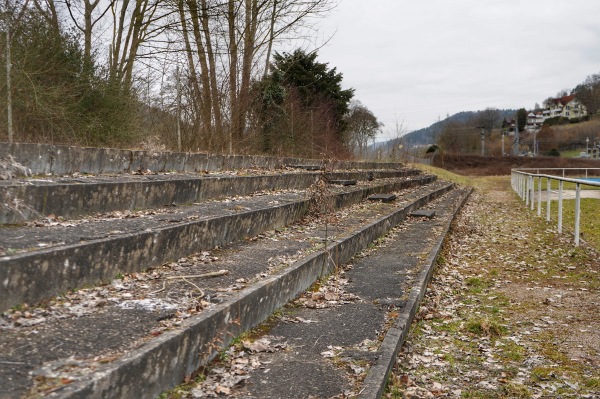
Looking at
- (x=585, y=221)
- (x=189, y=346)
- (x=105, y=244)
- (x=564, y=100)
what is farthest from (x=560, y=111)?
(x=189, y=346)

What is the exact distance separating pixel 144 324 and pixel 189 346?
289mm

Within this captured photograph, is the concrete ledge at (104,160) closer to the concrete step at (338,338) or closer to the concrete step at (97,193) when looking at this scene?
the concrete step at (97,193)

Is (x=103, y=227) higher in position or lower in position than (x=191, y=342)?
higher

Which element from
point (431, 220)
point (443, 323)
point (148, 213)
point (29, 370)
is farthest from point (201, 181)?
point (431, 220)

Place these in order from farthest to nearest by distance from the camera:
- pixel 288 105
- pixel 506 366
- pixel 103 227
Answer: pixel 288 105 → pixel 103 227 → pixel 506 366

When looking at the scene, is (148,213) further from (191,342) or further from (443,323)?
(443,323)

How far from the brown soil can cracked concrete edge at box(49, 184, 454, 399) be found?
53570 millimetres

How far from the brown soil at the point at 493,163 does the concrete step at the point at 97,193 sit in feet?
168

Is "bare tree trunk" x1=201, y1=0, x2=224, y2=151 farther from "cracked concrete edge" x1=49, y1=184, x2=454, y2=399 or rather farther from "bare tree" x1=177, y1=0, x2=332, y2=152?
"cracked concrete edge" x1=49, y1=184, x2=454, y2=399

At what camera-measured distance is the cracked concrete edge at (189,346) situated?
7.06 ft

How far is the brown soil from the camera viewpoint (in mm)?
56094

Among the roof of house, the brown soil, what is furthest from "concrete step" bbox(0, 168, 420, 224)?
the roof of house

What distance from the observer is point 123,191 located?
5.13 m

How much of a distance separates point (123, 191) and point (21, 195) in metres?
1.24
